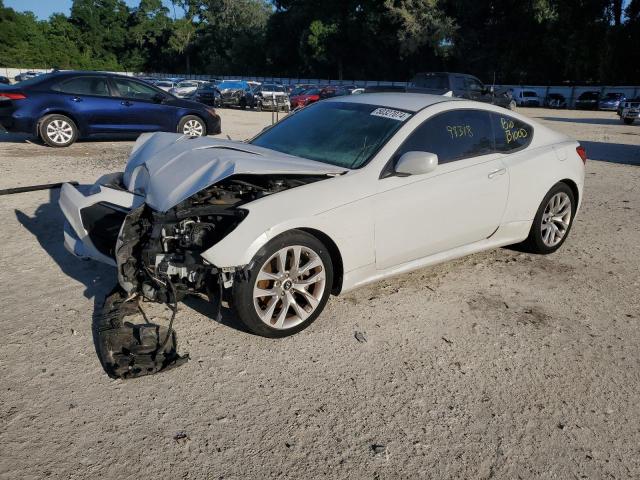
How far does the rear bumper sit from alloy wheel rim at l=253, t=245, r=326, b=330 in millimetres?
1195

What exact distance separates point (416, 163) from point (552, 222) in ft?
7.37

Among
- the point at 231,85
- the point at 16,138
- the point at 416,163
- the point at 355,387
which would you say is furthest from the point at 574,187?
the point at 231,85

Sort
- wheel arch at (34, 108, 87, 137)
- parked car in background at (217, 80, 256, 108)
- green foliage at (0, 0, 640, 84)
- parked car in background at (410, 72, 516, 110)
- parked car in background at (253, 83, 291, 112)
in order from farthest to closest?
green foliage at (0, 0, 640, 84) → parked car in background at (217, 80, 256, 108) → parked car in background at (253, 83, 291, 112) → parked car in background at (410, 72, 516, 110) → wheel arch at (34, 108, 87, 137)

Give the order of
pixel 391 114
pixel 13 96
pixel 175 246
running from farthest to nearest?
pixel 13 96 < pixel 391 114 < pixel 175 246

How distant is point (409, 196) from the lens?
400 cm

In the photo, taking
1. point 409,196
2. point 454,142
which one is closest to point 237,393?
point 409,196

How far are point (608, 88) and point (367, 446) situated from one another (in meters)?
50.4

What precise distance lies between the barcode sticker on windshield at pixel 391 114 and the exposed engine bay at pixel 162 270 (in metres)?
1.16

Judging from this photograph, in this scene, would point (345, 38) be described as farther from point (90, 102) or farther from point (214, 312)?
point (214, 312)

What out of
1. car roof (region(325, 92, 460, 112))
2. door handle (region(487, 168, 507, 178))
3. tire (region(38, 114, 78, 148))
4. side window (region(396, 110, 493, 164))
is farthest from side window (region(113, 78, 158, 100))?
door handle (region(487, 168, 507, 178))

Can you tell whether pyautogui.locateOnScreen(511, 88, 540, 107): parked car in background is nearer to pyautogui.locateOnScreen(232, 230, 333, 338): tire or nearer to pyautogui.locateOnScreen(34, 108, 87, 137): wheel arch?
pyautogui.locateOnScreen(34, 108, 87, 137): wheel arch

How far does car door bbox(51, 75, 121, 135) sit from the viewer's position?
36.0 ft

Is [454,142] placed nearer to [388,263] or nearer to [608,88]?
[388,263]

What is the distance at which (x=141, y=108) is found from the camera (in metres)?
11.6
